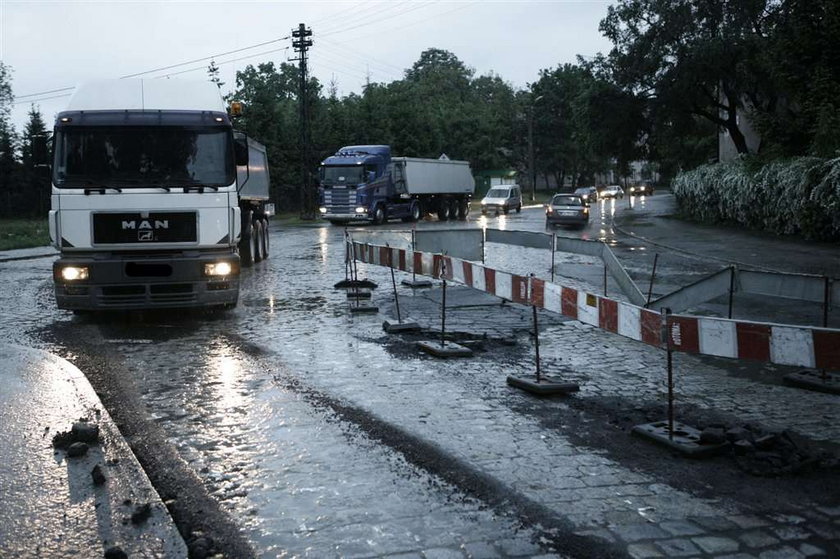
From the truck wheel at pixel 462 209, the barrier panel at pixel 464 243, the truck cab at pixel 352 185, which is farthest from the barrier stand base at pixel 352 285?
the truck wheel at pixel 462 209

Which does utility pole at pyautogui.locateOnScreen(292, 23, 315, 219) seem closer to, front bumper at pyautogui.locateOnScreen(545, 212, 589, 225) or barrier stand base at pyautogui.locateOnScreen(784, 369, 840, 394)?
front bumper at pyautogui.locateOnScreen(545, 212, 589, 225)

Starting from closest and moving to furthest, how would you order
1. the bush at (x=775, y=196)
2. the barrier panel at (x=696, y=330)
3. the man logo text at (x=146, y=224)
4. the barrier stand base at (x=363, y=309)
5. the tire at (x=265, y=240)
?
the barrier panel at (x=696, y=330), the man logo text at (x=146, y=224), the barrier stand base at (x=363, y=309), the bush at (x=775, y=196), the tire at (x=265, y=240)

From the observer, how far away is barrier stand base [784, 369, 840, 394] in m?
7.51

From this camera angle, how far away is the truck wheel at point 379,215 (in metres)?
42.3

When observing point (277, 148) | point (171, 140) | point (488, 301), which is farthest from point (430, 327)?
point (277, 148)

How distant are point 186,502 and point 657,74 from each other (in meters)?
40.4

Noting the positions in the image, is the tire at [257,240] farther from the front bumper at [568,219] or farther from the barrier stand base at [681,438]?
the front bumper at [568,219]

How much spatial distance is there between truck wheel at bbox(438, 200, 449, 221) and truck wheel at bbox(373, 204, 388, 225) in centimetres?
728

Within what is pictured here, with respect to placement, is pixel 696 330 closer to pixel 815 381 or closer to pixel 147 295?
pixel 815 381

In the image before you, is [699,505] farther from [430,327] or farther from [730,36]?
[730,36]

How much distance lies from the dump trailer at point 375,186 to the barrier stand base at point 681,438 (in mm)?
35265

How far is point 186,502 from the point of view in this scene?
484cm

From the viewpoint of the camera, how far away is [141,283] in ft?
37.2

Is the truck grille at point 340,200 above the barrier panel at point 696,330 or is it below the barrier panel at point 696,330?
above
